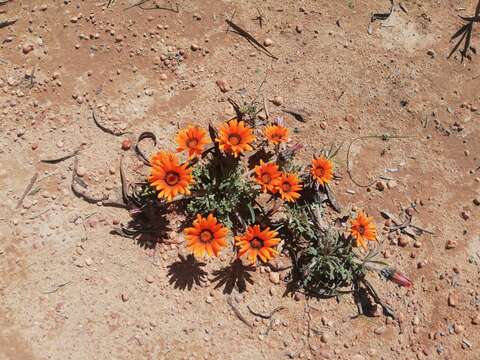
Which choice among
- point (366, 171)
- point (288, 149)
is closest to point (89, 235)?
point (288, 149)

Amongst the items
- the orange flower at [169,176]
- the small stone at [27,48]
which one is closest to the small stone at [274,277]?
the orange flower at [169,176]

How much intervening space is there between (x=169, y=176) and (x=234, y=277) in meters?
1.07

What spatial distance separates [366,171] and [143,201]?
199cm

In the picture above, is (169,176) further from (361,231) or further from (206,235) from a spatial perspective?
(361,231)

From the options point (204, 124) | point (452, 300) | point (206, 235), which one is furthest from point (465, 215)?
point (204, 124)

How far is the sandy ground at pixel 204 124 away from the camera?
3799mm

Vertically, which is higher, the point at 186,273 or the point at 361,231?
the point at 361,231

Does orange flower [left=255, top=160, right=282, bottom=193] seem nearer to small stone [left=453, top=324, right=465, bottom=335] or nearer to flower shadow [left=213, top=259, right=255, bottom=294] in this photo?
flower shadow [left=213, top=259, right=255, bottom=294]

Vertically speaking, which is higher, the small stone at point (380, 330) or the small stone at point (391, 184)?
the small stone at point (391, 184)

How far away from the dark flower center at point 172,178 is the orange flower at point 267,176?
1.99 ft

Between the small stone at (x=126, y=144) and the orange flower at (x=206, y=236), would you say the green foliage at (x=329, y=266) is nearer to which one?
the orange flower at (x=206, y=236)

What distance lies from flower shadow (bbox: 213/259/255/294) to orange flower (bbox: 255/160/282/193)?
0.77m

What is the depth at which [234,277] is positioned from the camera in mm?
3928

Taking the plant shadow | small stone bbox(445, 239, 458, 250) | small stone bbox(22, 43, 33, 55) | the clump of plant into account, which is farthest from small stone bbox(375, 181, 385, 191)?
small stone bbox(22, 43, 33, 55)
